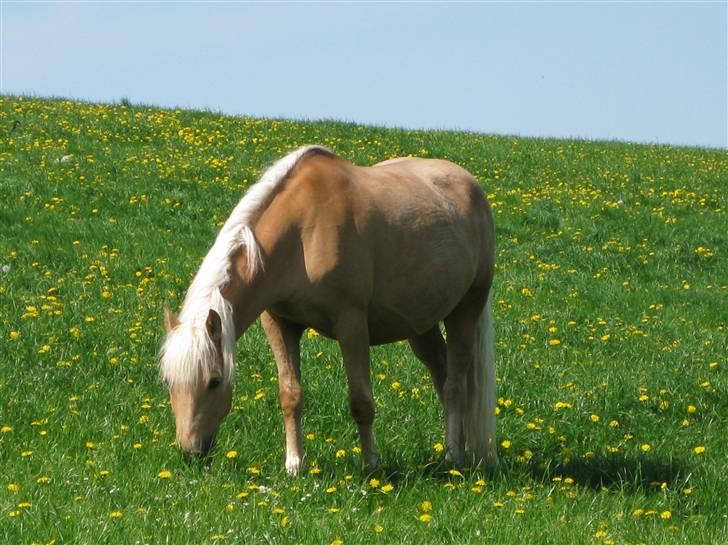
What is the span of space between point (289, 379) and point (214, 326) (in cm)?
101

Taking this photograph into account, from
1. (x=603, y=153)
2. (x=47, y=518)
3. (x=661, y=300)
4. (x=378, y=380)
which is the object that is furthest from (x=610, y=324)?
(x=603, y=153)

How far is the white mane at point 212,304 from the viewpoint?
6.05 meters

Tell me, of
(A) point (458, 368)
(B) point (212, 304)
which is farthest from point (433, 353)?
(B) point (212, 304)

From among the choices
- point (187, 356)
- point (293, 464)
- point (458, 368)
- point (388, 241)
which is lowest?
point (293, 464)

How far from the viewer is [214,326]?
6.14 meters

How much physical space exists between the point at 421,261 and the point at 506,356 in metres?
2.66

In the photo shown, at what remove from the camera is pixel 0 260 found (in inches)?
461

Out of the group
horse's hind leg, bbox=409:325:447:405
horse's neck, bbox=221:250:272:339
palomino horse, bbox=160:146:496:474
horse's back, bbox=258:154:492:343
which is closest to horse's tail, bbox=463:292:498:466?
palomino horse, bbox=160:146:496:474

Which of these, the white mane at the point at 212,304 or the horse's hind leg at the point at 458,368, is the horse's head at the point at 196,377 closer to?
the white mane at the point at 212,304

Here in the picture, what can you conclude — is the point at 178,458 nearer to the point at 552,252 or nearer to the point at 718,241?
the point at 552,252

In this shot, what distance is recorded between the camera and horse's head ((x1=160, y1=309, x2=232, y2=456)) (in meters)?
6.05

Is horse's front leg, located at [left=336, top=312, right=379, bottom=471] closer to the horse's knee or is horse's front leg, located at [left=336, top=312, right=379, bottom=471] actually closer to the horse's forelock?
the horse's knee

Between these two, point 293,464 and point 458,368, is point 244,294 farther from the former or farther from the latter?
point 458,368

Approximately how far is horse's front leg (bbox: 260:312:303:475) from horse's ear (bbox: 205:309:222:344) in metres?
0.89
